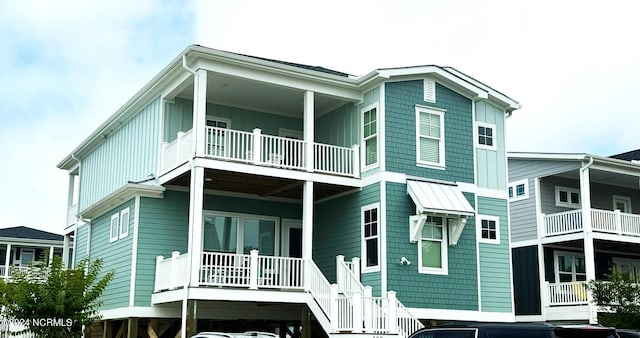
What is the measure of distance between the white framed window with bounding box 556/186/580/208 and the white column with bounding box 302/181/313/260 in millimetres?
14147

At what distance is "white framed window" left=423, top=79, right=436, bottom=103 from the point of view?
24.6 m

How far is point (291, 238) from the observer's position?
26.0 meters

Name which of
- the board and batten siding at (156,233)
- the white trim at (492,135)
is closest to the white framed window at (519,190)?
the white trim at (492,135)

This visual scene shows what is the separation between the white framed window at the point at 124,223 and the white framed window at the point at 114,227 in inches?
16.0

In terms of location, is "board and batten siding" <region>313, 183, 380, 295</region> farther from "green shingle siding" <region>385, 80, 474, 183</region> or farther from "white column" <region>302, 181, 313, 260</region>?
"white column" <region>302, 181, 313, 260</region>

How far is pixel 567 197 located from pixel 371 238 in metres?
13.3

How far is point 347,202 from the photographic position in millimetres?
24422

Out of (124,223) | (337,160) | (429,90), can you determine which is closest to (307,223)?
(337,160)

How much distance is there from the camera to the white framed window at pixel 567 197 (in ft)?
107

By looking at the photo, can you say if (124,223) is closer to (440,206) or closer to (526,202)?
(440,206)

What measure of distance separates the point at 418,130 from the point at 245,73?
565 cm

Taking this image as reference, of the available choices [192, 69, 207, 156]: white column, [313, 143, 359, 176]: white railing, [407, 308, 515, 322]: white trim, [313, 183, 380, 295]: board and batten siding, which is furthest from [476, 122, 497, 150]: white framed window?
[192, 69, 207, 156]: white column

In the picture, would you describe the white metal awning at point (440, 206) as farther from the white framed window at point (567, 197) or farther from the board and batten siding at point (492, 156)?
the white framed window at point (567, 197)

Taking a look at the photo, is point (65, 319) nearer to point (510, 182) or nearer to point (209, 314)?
point (209, 314)
